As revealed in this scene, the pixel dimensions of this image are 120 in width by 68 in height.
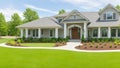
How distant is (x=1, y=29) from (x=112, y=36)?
45552 millimetres

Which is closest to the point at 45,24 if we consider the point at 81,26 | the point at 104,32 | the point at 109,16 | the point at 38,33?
the point at 38,33

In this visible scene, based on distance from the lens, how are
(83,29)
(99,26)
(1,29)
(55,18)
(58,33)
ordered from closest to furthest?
1. (99,26)
2. (83,29)
3. (58,33)
4. (55,18)
5. (1,29)

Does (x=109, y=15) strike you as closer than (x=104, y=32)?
No

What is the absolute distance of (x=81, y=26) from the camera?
41.2 meters

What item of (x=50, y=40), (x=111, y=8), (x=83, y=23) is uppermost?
(x=111, y=8)

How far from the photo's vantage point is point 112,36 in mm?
39719

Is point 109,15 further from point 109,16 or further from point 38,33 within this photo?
point 38,33

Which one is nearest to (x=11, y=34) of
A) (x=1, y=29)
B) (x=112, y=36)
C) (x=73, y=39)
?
(x=1, y=29)

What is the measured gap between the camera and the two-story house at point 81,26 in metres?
39.4

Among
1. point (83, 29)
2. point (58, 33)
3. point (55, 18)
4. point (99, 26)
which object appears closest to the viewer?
point (99, 26)

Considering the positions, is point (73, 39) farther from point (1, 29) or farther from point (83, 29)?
point (1, 29)

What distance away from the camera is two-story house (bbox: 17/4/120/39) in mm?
39438

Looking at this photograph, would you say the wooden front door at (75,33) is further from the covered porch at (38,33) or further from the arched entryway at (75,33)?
the covered porch at (38,33)

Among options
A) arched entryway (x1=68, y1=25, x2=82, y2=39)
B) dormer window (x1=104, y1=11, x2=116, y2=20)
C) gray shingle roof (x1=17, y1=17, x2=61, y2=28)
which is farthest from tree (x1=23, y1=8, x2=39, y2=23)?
dormer window (x1=104, y1=11, x2=116, y2=20)
